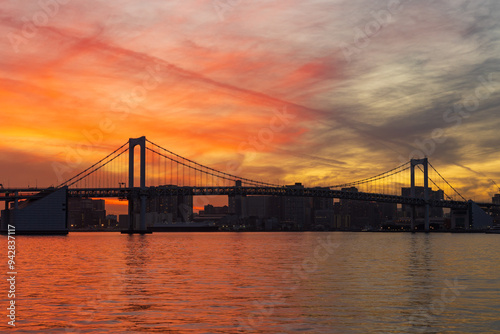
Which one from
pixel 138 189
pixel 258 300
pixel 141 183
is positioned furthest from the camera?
pixel 141 183

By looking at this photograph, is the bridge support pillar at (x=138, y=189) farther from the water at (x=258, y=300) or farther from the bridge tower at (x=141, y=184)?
the water at (x=258, y=300)

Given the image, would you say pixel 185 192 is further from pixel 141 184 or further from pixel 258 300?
pixel 258 300

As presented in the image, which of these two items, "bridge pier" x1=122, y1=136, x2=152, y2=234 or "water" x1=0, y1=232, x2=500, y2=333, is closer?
"water" x1=0, y1=232, x2=500, y2=333

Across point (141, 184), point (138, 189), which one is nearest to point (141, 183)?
point (141, 184)

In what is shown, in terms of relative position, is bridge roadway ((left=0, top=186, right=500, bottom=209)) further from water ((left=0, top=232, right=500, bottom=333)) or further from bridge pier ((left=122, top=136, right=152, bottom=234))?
water ((left=0, top=232, right=500, bottom=333))

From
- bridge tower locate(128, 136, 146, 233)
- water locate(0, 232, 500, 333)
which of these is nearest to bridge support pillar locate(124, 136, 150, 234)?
bridge tower locate(128, 136, 146, 233)

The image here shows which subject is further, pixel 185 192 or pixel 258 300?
pixel 185 192

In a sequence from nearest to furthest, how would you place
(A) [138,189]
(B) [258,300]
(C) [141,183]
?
(B) [258,300], (A) [138,189], (C) [141,183]

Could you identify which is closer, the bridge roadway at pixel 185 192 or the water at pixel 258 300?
the water at pixel 258 300

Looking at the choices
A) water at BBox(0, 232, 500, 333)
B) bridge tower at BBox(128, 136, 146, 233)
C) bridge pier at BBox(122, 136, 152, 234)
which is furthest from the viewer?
bridge pier at BBox(122, 136, 152, 234)

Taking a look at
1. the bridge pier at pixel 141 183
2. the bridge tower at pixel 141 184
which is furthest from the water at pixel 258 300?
the bridge pier at pixel 141 183

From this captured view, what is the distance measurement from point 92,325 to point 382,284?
53.5ft

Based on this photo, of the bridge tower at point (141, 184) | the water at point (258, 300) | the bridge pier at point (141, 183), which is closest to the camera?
the water at point (258, 300)

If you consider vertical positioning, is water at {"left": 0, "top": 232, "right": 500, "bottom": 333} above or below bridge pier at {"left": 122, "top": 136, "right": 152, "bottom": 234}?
below
